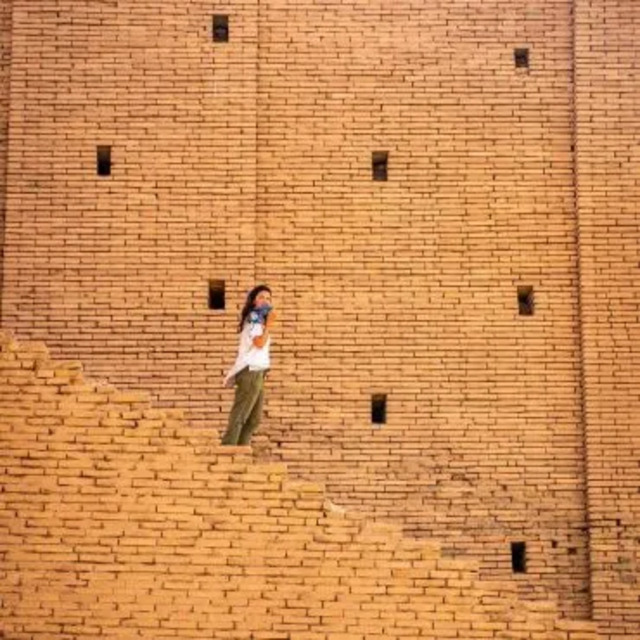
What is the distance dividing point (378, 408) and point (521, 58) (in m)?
3.83

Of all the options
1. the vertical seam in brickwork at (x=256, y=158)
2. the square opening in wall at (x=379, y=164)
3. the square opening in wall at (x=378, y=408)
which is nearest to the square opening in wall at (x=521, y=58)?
the square opening in wall at (x=379, y=164)

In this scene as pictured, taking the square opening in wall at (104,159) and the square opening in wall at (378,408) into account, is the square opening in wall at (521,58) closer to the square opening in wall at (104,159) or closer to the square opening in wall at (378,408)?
the square opening in wall at (378,408)

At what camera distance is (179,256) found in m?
15.6

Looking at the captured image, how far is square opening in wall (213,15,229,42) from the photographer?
16.3m

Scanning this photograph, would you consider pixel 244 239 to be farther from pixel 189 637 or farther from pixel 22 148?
pixel 189 637

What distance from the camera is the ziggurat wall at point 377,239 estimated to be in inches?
596

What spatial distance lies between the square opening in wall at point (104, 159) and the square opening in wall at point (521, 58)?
13.4 feet

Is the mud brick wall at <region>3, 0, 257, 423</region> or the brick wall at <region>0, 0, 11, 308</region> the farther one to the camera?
the brick wall at <region>0, 0, 11, 308</region>

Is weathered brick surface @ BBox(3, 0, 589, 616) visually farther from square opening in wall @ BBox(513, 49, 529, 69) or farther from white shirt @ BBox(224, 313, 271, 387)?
white shirt @ BBox(224, 313, 271, 387)

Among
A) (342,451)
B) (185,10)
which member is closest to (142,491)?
(342,451)

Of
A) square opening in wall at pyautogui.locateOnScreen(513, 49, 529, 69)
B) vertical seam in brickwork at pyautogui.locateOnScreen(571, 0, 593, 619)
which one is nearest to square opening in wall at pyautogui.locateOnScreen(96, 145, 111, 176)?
square opening in wall at pyautogui.locateOnScreen(513, 49, 529, 69)

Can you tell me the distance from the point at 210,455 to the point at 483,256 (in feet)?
14.5

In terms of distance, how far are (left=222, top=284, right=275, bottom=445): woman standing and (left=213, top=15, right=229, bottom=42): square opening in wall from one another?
3853mm

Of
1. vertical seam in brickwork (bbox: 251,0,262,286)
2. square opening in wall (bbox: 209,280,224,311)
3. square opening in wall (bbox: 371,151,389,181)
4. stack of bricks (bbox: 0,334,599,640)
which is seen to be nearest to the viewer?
stack of bricks (bbox: 0,334,599,640)
